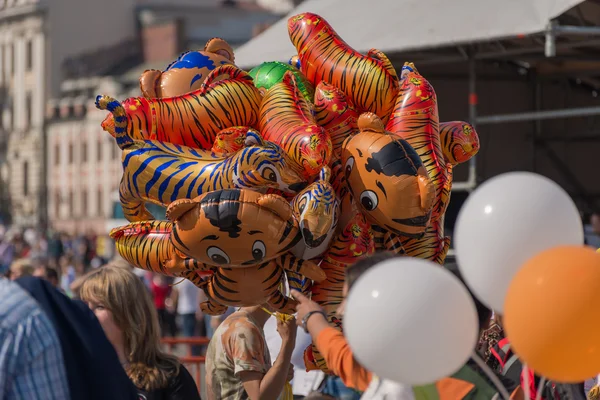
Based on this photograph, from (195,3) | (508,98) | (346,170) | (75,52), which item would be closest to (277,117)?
(346,170)

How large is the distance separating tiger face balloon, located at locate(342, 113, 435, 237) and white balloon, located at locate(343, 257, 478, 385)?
1.56 m

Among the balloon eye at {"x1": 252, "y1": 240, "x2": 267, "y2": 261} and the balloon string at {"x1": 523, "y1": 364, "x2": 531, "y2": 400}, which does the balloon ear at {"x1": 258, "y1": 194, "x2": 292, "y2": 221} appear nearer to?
the balloon eye at {"x1": 252, "y1": 240, "x2": 267, "y2": 261}

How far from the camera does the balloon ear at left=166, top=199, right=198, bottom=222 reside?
15.5 ft

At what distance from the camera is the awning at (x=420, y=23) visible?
880cm

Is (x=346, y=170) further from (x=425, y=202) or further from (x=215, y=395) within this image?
(x=215, y=395)

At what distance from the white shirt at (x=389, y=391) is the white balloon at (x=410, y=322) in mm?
238

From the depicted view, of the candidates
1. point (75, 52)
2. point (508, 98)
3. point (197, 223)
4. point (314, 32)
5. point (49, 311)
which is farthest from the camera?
point (75, 52)

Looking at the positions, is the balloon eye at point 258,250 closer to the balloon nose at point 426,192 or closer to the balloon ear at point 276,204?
the balloon ear at point 276,204

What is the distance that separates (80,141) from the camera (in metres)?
55.2

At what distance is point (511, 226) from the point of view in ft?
11.0

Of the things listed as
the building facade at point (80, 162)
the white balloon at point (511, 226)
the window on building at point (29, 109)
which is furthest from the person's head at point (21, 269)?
the window on building at point (29, 109)

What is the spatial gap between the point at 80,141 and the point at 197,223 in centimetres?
5164

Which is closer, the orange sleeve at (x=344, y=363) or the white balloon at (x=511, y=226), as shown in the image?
the white balloon at (x=511, y=226)

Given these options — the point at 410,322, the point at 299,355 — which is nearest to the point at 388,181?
the point at 410,322
